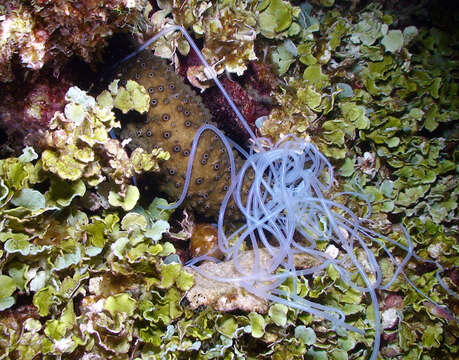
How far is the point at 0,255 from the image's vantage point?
1871 mm

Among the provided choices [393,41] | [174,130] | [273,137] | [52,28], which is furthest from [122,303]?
[393,41]

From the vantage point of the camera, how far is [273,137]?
3203 mm

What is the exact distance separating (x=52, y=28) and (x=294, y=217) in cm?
231

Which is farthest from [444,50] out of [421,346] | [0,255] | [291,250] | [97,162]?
[0,255]

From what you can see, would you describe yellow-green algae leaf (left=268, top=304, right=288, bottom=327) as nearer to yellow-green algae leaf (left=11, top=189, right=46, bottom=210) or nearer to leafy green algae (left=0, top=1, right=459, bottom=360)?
leafy green algae (left=0, top=1, right=459, bottom=360)

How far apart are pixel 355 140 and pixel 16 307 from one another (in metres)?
3.21

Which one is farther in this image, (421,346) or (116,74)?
(421,346)

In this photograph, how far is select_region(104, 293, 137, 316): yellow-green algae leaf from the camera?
1.97 metres

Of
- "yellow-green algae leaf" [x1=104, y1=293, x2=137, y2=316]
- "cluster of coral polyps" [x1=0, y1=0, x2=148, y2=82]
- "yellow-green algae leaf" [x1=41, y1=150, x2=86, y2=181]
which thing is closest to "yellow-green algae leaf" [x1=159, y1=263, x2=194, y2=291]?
"yellow-green algae leaf" [x1=104, y1=293, x2=137, y2=316]

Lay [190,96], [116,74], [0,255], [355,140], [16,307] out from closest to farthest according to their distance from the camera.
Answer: [0,255], [16,307], [116,74], [190,96], [355,140]

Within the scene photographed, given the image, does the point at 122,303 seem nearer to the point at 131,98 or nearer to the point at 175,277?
the point at 175,277

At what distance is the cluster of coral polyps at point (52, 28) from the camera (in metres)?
1.87

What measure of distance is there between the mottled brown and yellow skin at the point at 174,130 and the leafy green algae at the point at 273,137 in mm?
241

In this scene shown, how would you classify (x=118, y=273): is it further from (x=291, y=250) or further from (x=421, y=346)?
(x=421, y=346)
